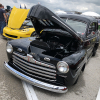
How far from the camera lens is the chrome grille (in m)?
2.29

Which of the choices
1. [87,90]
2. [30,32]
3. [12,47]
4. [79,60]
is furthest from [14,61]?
[30,32]

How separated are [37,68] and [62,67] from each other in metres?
0.54

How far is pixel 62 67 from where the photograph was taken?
2213mm

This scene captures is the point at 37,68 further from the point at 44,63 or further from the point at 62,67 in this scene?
the point at 62,67

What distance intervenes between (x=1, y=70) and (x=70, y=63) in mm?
2076

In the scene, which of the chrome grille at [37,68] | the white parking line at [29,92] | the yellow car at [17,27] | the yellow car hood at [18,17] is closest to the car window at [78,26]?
the chrome grille at [37,68]

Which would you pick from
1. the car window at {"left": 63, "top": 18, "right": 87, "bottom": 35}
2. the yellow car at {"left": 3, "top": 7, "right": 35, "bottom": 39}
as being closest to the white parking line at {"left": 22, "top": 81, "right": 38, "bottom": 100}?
the car window at {"left": 63, "top": 18, "right": 87, "bottom": 35}

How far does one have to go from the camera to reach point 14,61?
9.13 feet

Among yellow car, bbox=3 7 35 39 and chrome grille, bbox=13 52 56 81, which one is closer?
chrome grille, bbox=13 52 56 81

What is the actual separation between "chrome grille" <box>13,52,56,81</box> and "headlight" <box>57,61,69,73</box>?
4.5 inches

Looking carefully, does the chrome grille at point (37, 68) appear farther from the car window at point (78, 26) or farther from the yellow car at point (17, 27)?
the yellow car at point (17, 27)

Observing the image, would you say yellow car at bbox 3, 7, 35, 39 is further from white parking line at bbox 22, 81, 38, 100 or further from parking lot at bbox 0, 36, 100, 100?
white parking line at bbox 22, 81, 38, 100

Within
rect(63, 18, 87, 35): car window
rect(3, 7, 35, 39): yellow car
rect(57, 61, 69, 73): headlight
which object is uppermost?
rect(63, 18, 87, 35): car window

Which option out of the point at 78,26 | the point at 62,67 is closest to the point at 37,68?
the point at 62,67
